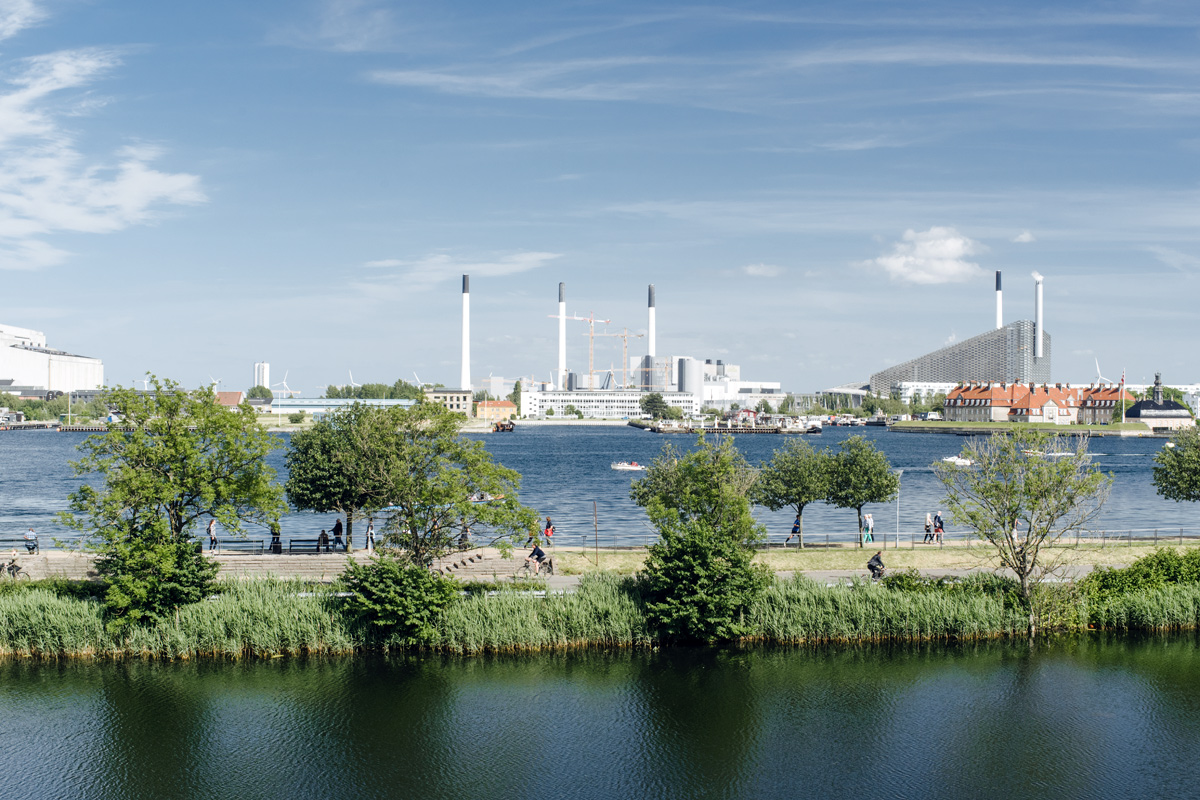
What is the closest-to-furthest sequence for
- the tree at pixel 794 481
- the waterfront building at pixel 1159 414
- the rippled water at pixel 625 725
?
the rippled water at pixel 625 725 < the tree at pixel 794 481 < the waterfront building at pixel 1159 414

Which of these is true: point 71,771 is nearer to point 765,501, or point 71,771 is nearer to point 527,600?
point 527,600

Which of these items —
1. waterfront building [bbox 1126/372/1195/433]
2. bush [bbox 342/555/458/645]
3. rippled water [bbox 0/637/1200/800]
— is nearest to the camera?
rippled water [bbox 0/637/1200/800]

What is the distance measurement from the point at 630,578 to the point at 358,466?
9.94 meters

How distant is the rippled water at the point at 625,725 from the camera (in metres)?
18.8

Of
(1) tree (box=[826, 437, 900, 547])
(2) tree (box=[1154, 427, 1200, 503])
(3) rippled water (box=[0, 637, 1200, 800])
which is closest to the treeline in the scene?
(3) rippled water (box=[0, 637, 1200, 800])

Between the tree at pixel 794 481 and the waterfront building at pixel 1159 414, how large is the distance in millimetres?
177313

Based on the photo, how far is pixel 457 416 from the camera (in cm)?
2947

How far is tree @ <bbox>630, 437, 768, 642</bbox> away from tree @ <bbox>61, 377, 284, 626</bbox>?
1177cm

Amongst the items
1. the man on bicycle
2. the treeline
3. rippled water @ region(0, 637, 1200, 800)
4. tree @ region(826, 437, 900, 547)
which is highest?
tree @ region(826, 437, 900, 547)

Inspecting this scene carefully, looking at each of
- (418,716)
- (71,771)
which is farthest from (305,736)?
(71,771)

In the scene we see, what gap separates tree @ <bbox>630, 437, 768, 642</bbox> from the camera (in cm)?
2684

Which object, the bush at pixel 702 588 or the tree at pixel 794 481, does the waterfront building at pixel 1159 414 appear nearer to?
the tree at pixel 794 481

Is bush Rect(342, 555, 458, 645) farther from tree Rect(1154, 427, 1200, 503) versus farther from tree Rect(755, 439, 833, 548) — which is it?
tree Rect(1154, 427, 1200, 503)

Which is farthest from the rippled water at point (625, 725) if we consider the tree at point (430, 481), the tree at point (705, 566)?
the tree at point (430, 481)
